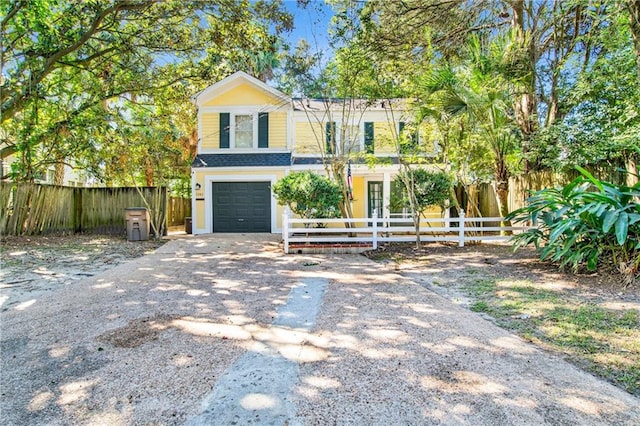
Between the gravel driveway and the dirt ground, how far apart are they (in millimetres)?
610

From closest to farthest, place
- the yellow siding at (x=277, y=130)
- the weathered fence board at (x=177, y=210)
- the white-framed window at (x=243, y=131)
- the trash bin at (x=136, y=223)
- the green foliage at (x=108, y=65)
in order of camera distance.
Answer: the green foliage at (x=108, y=65) < the trash bin at (x=136, y=223) < the yellow siding at (x=277, y=130) < the white-framed window at (x=243, y=131) < the weathered fence board at (x=177, y=210)

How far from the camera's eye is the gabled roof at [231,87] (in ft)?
42.6

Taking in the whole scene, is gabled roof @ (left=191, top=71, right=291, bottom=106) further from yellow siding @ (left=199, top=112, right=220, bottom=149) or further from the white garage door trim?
the white garage door trim

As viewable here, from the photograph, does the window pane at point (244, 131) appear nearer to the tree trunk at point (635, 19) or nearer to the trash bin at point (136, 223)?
the trash bin at point (136, 223)

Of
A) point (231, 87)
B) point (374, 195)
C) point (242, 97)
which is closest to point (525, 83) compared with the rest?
point (374, 195)

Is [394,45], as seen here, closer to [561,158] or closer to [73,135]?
[561,158]

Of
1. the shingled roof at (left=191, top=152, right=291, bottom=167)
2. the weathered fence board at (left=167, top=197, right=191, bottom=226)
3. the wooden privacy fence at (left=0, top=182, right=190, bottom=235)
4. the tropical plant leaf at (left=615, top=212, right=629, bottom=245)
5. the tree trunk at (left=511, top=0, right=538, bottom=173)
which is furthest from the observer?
the weathered fence board at (left=167, top=197, right=191, bottom=226)

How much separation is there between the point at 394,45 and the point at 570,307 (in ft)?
23.6

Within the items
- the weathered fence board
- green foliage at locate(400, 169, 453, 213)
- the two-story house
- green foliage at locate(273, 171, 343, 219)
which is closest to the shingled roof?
the two-story house

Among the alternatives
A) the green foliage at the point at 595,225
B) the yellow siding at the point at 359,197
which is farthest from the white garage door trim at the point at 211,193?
the green foliage at the point at 595,225

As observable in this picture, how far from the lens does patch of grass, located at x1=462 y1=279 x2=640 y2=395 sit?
273 cm

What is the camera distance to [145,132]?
11219 mm

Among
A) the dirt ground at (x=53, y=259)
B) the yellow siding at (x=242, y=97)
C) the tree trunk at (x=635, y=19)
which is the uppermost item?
the yellow siding at (x=242, y=97)

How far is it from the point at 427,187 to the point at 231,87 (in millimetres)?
8539
